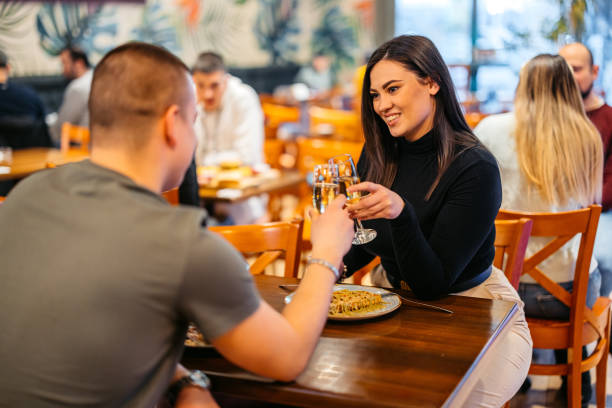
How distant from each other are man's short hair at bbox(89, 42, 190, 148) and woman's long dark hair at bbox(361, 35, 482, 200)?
3.29ft

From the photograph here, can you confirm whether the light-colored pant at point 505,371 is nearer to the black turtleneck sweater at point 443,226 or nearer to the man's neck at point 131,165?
the black turtleneck sweater at point 443,226

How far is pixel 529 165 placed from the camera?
8.94ft

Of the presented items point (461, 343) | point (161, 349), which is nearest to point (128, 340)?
point (161, 349)

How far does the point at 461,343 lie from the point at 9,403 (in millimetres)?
861

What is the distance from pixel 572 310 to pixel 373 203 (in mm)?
1207

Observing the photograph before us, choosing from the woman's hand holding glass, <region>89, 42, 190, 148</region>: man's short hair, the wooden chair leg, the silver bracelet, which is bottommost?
the wooden chair leg

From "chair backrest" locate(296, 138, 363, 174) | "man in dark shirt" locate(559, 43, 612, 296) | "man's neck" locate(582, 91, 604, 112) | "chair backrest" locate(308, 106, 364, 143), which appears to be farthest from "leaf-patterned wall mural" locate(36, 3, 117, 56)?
"man's neck" locate(582, 91, 604, 112)

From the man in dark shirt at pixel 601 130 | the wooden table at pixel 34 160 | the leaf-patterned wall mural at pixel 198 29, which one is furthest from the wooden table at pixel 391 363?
the leaf-patterned wall mural at pixel 198 29

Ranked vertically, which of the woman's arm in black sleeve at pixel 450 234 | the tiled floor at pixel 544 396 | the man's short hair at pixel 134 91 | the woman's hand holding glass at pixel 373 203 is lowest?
the tiled floor at pixel 544 396

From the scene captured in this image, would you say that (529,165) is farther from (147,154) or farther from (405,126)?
(147,154)

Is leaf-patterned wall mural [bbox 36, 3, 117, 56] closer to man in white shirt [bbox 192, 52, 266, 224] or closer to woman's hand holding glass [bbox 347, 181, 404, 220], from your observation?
man in white shirt [bbox 192, 52, 266, 224]

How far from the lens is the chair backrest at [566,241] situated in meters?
2.24

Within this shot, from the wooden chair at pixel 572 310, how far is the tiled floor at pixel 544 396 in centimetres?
32

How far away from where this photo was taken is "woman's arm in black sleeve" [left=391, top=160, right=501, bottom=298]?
169cm
